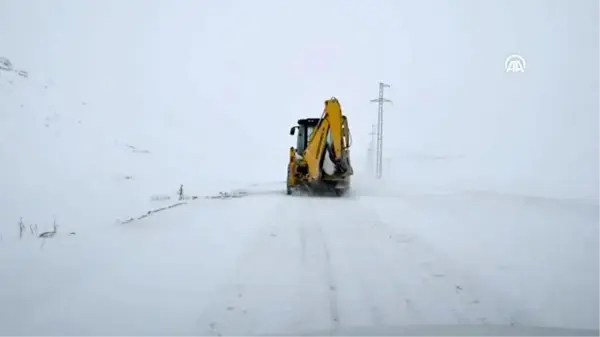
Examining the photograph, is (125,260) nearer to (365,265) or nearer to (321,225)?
(365,265)

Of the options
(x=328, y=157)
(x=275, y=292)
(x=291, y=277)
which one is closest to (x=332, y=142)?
(x=328, y=157)

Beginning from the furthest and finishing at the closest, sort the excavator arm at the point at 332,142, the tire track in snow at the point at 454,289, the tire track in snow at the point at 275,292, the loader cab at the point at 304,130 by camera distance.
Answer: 1. the loader cab at the point at 304,130
2. the excavator arm at the point at 332,142
3. the tire track in snow at the point at 454,289
4. the tire track in snow at the point at 275,292

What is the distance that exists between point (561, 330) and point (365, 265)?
2473mm

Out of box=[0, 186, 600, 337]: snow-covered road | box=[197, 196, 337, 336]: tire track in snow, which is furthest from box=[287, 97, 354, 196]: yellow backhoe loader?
box=[197, 196, 337, 336]: tire track in snow

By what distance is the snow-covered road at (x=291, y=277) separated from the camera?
4.11 metres

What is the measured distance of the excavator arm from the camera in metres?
16.2

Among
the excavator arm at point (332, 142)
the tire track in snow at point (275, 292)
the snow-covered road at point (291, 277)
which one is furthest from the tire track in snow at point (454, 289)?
the excavator arm at point (332, 142)

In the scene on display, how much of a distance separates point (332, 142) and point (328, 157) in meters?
0.58

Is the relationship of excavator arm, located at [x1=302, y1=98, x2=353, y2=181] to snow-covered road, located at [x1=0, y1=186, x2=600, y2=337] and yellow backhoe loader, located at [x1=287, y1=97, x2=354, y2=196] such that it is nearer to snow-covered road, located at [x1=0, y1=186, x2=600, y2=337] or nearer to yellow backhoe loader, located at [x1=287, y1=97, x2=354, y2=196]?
yellow backhoe loader, located at [x1=287, y1=97, x2=354, y2=196]

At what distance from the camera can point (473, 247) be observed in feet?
23.0

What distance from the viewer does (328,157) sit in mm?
16672

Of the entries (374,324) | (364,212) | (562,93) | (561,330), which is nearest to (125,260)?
(374,324)

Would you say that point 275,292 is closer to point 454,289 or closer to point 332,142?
point 454,289

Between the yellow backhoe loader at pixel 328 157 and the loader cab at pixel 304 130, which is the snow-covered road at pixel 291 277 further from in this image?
the loader cab at pixel 304 130
